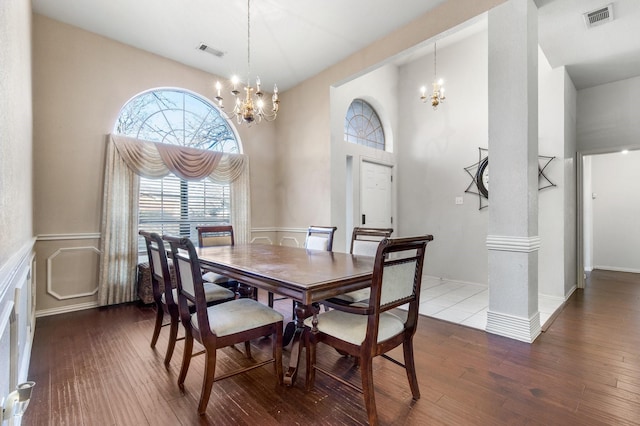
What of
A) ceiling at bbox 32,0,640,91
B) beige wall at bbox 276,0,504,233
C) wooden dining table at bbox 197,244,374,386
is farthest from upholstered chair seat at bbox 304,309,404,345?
ceiling at bbox 32,0,640,91

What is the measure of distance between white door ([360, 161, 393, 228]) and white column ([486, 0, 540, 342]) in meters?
2.29

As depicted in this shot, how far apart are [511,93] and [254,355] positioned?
3086 mm

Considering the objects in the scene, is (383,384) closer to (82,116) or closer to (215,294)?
(215,294)

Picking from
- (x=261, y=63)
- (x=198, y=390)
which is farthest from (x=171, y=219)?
(x=198, y=390)

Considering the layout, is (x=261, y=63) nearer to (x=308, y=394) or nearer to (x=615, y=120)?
(x=308, y=394)

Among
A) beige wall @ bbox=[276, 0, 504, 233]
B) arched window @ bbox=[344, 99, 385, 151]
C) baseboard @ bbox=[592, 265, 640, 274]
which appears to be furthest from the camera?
baseboard @ bbox=[592, 265, 640, 274]

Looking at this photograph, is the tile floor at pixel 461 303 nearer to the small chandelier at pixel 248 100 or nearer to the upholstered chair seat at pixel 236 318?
the upholstered chair seat at pixel 236 318

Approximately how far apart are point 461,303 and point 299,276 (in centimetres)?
273

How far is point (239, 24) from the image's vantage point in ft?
11.1

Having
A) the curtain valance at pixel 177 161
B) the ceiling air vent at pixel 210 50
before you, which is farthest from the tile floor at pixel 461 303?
the ceiling air vent at pixel 210 50

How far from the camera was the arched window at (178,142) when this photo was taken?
3.90 m

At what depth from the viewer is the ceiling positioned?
3.03 metres

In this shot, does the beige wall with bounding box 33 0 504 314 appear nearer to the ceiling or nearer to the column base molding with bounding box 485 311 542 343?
the ceiling

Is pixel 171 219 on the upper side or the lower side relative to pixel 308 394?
upper
